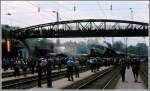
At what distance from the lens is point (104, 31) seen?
91.9 metres

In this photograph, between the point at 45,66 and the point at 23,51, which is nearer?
the point at 23,51

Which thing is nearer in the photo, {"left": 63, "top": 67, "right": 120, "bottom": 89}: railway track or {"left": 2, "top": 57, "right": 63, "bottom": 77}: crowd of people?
{"left": 2, "top": 57, "right": 63, "bottom": 77}: crowd of people

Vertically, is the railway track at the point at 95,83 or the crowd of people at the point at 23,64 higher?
the crowd of people at the point at 23,64

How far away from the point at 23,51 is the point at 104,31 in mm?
69417

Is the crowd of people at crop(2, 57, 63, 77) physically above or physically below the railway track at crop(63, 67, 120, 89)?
above

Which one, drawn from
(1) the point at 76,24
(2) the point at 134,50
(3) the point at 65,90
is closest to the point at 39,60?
(3) the point at 65,90

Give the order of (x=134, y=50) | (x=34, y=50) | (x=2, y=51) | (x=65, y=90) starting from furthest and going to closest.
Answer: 1. (x=134, y=50)
2. (x=65, y=90)
3. (x=34, y=50)
4. (x=2, y=51)

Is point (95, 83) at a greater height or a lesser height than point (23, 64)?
lesser

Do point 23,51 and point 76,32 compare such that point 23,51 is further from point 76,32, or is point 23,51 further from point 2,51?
point 76,32

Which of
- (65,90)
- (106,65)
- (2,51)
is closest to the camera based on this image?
(2,51)

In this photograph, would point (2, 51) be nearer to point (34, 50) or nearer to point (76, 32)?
point (34, 50)

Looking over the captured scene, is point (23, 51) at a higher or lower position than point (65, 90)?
higher

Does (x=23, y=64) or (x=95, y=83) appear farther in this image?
(x=23, y=64)

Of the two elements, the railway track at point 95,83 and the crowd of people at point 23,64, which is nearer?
the crowd of people at point 23,64
